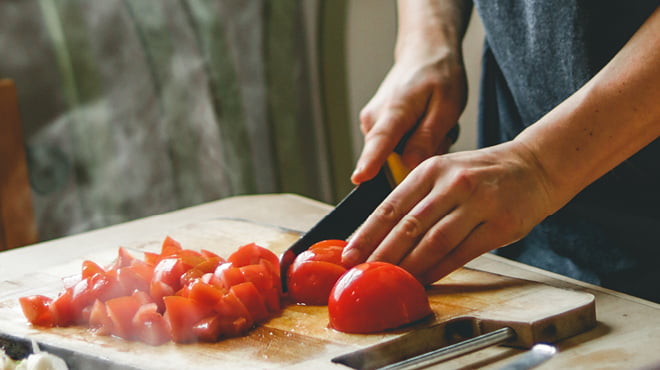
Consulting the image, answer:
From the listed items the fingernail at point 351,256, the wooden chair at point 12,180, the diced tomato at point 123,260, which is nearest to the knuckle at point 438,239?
the fingernail at point 351,256

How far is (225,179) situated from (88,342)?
1.74 meters

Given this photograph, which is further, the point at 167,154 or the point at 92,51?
the point at 167,154

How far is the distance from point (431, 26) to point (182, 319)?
2.76 ft

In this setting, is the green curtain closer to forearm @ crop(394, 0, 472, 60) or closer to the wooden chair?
the wooden chair

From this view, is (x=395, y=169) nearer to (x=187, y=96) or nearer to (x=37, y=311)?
(x=37, y=311)

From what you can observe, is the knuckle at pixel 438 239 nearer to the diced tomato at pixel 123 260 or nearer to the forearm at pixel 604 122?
the forearm at pixel 604 122

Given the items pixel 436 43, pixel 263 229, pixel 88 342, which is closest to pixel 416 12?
pixel 436 43

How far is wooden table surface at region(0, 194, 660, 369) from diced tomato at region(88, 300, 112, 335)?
0.36 meters

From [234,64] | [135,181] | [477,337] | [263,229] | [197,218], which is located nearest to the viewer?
[477,337]

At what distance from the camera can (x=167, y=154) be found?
259 centimetres

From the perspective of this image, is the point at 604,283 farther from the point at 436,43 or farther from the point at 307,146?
the point at 307,146

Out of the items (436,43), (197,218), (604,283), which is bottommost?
(604,283)

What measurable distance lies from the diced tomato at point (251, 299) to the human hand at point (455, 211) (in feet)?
0.48

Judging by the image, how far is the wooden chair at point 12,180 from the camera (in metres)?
2.01
